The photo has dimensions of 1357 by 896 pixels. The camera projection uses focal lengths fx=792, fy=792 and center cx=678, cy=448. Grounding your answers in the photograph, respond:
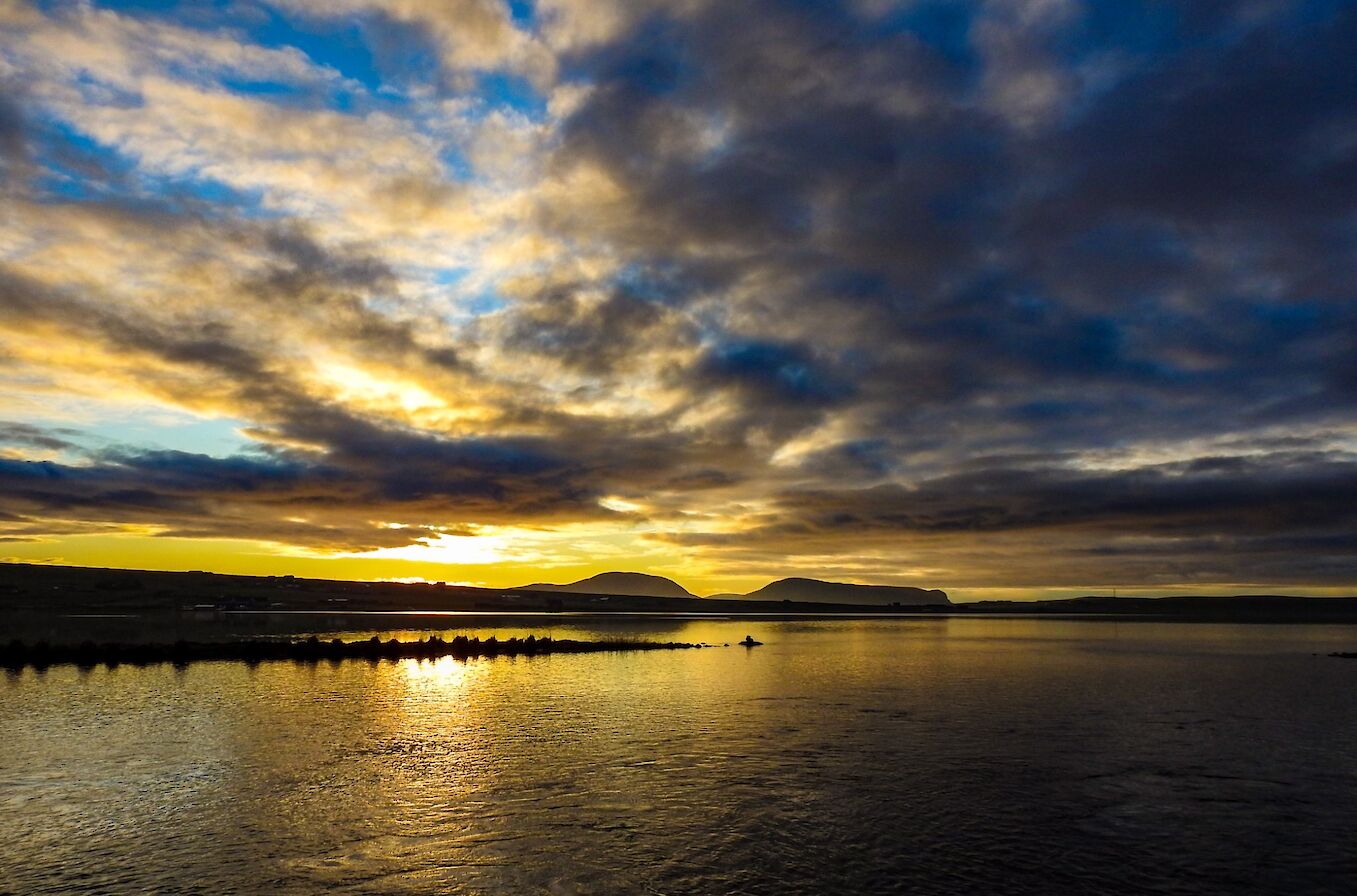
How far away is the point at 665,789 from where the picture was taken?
96.1ft

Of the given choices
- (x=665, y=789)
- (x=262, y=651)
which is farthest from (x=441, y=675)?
(x=665, y=789)

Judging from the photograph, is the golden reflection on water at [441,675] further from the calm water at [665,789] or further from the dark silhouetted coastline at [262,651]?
the dark silhouetted coastline at [262,651]

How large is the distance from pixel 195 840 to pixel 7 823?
6720 millimetres

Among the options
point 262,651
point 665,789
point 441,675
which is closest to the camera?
point 665,789

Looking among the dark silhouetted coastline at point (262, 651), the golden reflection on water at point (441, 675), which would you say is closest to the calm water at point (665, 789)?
the golden reflection on water at point (441, 675)

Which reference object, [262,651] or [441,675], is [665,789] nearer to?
[441,675]

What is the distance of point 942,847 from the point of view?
923 inches

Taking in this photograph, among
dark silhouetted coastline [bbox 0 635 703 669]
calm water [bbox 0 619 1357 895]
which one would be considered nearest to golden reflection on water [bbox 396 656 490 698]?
calm water [bbox 0 619 1357 895]

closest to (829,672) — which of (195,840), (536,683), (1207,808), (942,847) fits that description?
(536,683)

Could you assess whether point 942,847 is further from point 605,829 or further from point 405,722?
point 405,722

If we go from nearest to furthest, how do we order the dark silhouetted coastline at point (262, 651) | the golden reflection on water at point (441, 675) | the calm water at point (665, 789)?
the calm water at point (665, 789) < the golden reflection on water at point (441, 675) < the dark silhouetted coastline at point (262, 651)

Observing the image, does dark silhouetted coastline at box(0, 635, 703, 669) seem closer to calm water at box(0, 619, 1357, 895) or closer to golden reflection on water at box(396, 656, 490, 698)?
golden reflection on water at box(396, 656, 490, 698)

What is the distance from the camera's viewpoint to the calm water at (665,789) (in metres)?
21.2

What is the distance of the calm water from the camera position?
21.2 meters
